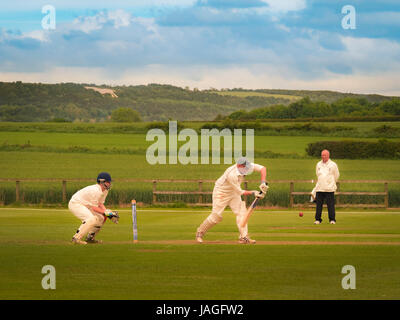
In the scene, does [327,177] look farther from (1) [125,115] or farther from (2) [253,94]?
(2) [253,94]

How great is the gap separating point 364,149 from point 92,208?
53385mm

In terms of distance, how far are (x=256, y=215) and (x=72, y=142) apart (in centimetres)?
5199

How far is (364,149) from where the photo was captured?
7119 cm

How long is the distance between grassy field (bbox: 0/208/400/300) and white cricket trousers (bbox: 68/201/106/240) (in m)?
0.58

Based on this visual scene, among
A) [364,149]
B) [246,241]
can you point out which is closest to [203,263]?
[246,241]

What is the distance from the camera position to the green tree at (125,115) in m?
111

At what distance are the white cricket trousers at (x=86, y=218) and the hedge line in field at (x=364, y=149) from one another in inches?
2076

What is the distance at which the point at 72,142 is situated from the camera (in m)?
84.4

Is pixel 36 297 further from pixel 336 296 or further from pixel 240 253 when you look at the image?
pixel 240 253

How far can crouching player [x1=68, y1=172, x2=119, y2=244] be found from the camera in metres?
20.3

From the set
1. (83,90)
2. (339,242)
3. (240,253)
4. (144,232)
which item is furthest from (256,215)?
(83,90)

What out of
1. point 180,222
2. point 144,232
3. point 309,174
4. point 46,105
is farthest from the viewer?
point 46,105

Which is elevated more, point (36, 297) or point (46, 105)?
point (46, 105)

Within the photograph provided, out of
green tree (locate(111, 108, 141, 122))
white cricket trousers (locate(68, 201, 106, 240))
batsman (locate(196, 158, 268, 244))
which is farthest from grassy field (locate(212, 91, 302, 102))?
white cricket trousers (locate(68, 201, 106, 240))
